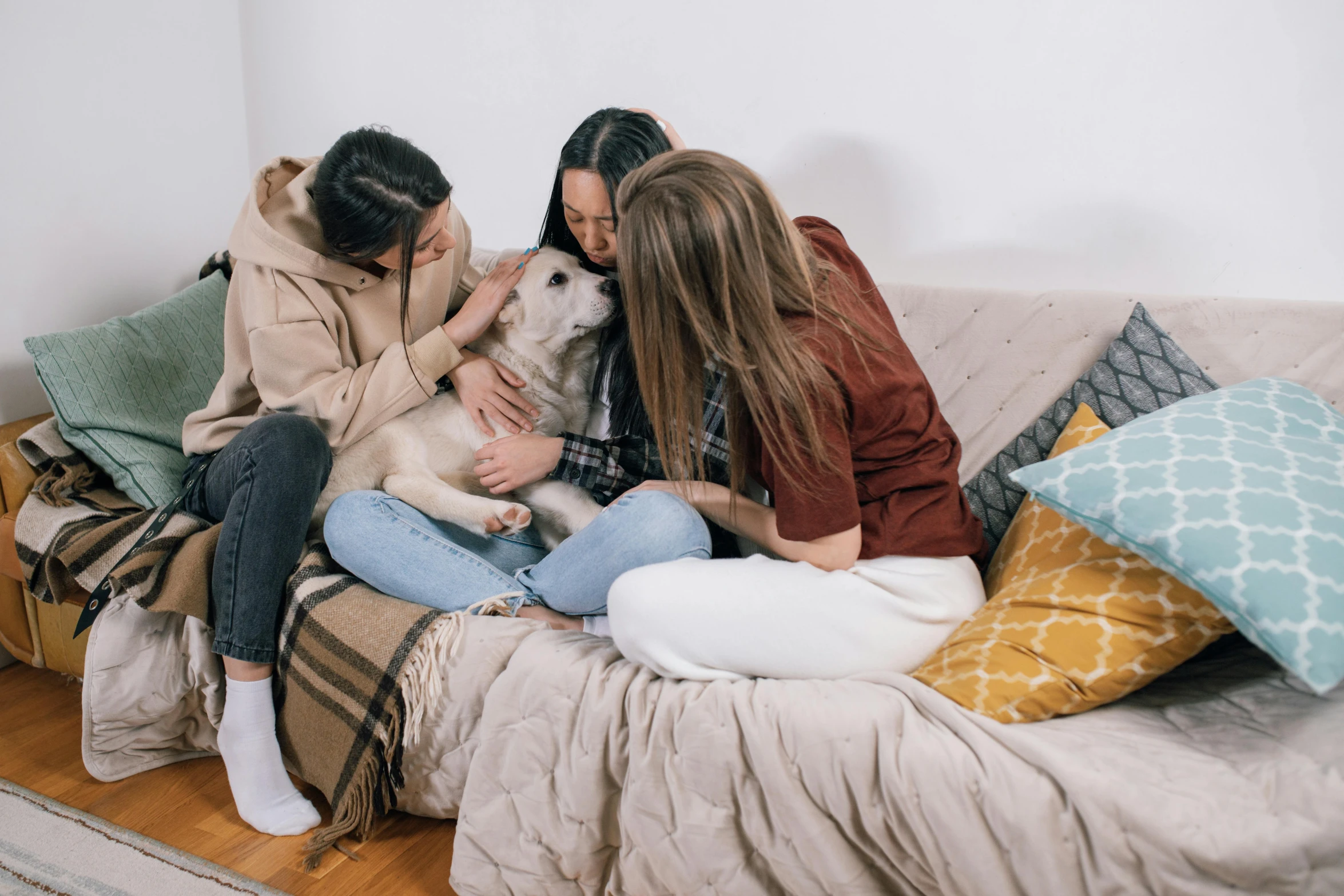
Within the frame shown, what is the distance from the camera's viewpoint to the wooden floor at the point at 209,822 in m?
1.40

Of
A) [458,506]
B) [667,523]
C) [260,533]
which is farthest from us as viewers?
[458,506]

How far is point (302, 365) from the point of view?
1.64 m

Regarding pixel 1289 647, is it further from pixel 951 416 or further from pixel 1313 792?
pixel 951 416

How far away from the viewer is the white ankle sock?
1485mm

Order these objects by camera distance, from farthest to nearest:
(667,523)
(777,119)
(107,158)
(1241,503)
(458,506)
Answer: (107,158)
(777,119)
(458,506)
(667,523)
(1241,503)

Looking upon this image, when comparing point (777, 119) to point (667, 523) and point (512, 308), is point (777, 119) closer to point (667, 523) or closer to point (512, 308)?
point (512, 308)

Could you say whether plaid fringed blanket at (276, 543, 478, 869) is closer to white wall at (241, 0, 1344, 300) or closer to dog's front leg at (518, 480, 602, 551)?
dog's front leg at (518, 480, 602, 551)

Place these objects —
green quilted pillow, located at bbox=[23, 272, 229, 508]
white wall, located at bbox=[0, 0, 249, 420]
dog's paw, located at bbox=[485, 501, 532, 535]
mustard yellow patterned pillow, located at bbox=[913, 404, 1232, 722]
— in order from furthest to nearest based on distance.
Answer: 1. white wall, located at bbox=[0, 0, 249, 420]
2. green quilted pillow, located at bbox=[23, 272, 229, 508]
3. dog's paw, located at bbox=[485, 501, 532, 535]
4. mustard yellow patterned pillow, located at bbox=[913, 404, 1232, 722]

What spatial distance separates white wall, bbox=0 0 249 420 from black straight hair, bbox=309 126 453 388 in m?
1.00

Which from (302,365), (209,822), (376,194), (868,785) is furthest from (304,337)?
(868,785)

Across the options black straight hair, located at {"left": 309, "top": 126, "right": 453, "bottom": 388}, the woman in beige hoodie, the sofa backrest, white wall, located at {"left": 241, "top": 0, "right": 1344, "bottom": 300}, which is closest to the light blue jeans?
the woman in beige hoodie

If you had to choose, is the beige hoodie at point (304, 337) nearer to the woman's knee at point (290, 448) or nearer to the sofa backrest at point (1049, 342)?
the woman's knee at point (290, 448)

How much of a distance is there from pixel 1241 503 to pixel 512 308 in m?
1.26

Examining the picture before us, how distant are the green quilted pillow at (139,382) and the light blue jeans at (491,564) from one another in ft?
1.87
